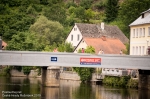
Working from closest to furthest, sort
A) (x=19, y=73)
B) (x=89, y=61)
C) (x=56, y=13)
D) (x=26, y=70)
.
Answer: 1. (x=89, y=61)
2. (x=26, y=70)
3. (x=19, y=73)
4. (x=56, y=13)

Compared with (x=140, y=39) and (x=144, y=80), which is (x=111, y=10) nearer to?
(x=140, y=39)

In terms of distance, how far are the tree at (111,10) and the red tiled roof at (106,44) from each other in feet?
99.2

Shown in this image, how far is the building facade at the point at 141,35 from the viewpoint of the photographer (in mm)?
78312

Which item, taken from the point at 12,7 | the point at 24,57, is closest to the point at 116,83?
the point at 24,57

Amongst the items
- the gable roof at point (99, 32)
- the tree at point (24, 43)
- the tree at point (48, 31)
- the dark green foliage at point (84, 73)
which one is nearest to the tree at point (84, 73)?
the dark green foliage at point (84, 73)

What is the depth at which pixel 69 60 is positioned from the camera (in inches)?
2712

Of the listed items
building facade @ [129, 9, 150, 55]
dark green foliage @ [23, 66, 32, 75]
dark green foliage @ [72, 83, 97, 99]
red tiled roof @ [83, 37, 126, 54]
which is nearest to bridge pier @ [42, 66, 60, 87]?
dark green foliage @ [72, 83, 97, 99]

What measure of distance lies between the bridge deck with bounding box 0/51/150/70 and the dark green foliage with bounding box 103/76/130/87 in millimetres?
6436

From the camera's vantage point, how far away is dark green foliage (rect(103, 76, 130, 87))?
75688mm

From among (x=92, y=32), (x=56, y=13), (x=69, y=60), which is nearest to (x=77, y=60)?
(x=69, y=60)

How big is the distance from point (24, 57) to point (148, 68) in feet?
45.1

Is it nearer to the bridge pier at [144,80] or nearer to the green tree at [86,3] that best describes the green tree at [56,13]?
the green tree at [86,3]

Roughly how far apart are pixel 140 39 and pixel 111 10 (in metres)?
57.4

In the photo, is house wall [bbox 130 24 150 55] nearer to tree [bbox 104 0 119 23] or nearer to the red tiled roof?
the red tiled roof
